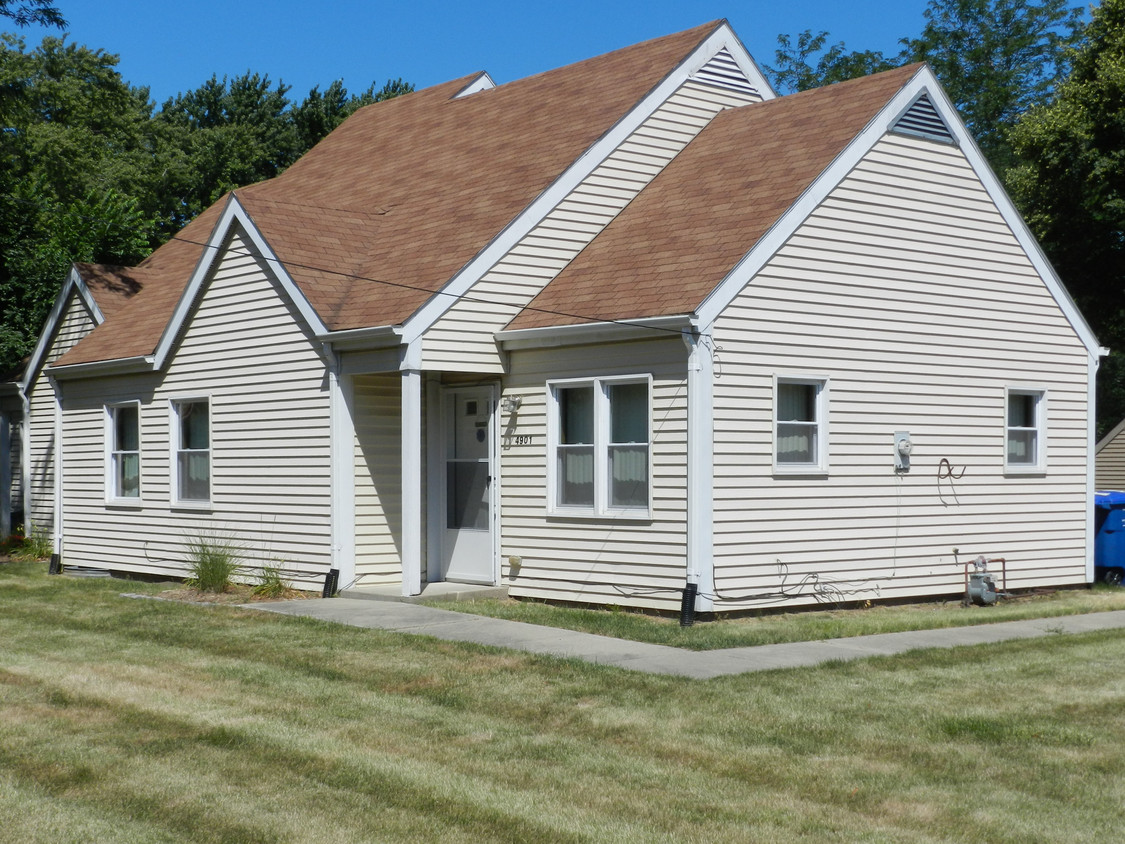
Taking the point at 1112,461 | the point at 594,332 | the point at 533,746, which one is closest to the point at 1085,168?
the point at 1112,461

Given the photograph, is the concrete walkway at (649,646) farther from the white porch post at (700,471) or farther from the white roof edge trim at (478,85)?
the white roof edge trim at (478,85)

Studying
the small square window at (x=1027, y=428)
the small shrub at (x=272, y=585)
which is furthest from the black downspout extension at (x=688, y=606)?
the small square window at (x=1027, y=428)

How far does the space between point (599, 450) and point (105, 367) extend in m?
8.90

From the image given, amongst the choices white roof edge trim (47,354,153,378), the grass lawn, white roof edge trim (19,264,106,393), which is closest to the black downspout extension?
the grass lawn

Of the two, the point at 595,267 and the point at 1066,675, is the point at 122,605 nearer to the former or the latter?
the point at 595,267

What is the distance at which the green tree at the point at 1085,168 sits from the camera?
27219mm

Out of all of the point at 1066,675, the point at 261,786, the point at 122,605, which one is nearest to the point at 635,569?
the point at 1066,675

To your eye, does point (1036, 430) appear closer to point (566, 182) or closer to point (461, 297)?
point (566, 182)

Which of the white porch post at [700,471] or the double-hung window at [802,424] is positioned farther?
the double-hung window at [802,424]

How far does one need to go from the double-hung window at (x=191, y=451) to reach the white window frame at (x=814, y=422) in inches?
319

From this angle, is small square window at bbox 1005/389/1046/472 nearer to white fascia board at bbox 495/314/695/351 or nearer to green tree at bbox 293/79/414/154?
white fascia board at bbox 495/314/695/351

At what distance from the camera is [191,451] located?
18.7 metres

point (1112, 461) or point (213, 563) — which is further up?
point (1112, 461)

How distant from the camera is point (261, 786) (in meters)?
7.41
